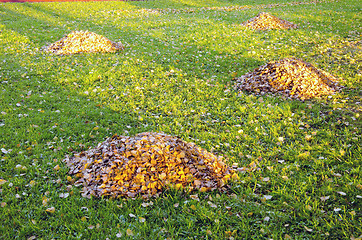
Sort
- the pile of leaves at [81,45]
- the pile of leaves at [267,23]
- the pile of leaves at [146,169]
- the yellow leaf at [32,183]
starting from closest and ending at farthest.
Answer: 1. the pile of leaves at [146,169]
2. the yellow leaf at [32,183]
3. the pile of leaves at [81,45]
4. the pile of leaves at [267,23]

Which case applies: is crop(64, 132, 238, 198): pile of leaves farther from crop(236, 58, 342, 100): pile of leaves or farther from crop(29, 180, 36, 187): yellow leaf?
crop(236, 58, 342, 100): pile of leaves

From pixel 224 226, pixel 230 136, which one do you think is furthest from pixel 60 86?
pixel 224 226

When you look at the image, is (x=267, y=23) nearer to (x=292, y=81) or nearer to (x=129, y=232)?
(x=292, y=81)

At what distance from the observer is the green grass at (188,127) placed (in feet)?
11.3

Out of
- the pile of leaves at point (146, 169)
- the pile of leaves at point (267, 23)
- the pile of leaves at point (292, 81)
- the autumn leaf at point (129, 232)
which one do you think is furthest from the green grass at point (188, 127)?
the pile of leaves at point (267, 23)

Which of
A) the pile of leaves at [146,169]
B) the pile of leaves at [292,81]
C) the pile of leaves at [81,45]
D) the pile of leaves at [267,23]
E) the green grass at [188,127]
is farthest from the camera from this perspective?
the pile of leaves at [267,23]

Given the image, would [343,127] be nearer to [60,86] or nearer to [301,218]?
[301,218]

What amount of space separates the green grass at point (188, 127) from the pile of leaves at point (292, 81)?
0.38 metres

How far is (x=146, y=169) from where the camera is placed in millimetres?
4027

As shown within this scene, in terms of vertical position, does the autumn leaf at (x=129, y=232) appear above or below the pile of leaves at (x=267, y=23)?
below

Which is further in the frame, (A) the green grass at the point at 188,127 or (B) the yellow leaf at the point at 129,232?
(A) the green grass at the point at 188,127

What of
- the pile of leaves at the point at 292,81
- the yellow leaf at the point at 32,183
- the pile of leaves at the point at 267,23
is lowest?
the yellow leaf at the point at 32,183

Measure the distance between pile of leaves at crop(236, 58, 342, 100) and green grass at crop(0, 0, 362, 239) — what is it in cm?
38

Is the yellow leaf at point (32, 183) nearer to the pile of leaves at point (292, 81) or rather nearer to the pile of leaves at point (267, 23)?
the pile of leaves at point (292, 81)
